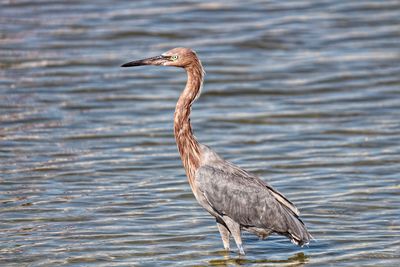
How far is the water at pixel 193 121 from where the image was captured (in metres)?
10.4

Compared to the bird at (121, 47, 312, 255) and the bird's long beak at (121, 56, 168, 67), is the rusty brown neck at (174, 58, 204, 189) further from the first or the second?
the bird's long beak at (121, 56, 168, 67)

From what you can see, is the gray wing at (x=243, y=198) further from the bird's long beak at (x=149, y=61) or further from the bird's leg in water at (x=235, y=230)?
the bird's long beak at (x=149, y=61)

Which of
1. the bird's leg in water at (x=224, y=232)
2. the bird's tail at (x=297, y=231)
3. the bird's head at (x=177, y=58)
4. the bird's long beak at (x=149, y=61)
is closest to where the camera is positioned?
the bird's tail at (x=297, y=231)

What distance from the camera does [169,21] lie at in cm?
1933

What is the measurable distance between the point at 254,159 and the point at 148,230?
284cm

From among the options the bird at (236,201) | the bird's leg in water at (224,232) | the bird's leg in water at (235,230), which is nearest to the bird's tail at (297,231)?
the bird at (236,201)

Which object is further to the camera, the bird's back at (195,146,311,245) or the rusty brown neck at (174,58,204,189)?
the rusty brown neck at (174,58,204,189)

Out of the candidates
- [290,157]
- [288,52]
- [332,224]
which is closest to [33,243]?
[332,224]

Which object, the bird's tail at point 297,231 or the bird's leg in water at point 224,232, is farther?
the bird's leg in water at point 224,232

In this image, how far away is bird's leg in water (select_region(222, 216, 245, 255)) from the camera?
9.97m

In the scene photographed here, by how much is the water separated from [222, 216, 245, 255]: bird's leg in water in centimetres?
19

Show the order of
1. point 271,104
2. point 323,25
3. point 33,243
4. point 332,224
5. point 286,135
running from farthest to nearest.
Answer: point 323,25, point 271,104, point 286,135, point 332,224, point 33,243

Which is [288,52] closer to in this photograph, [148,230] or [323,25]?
[323,25]

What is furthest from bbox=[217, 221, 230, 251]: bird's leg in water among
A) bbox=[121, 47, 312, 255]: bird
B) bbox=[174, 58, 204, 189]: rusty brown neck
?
bbox=[174, 58, 204, 189]: rusty brown neck
